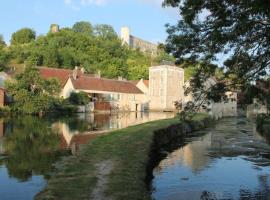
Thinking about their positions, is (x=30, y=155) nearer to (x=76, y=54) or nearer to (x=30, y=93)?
(x=30, y=93)

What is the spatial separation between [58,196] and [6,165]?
8581mm

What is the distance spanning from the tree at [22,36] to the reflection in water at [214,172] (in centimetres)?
10643

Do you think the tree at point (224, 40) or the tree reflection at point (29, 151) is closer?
the tree at point (224, 40)

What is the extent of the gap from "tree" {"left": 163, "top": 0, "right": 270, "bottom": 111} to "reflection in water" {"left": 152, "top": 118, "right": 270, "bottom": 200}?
399cm

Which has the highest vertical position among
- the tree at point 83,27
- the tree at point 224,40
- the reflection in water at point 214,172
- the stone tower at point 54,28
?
the tree at point 83,27

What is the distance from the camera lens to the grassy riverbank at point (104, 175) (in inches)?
437


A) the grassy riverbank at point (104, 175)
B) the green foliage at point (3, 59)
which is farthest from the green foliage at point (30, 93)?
the grassy riverbank at point (104, 175)

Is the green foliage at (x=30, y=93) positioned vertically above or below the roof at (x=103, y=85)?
below

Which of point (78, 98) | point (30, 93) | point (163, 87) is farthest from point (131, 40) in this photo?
point (30, 93)

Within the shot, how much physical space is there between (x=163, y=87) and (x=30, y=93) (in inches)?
1717

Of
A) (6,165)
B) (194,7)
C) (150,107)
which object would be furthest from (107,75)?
(194,7)

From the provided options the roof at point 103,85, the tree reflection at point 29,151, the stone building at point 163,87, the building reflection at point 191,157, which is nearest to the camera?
the tree reflection at point 29,151

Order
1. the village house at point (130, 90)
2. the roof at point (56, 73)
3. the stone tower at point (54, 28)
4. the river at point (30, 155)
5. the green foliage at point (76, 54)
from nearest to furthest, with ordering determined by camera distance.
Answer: the river at point (30, 155)
the village house at point (130, 90)
the roof at point (56, 73)
the green foliage at point (76, 54)
the stone tower at point (54, 28)

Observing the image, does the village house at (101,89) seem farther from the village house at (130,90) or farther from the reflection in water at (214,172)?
the reflection in water at (214,172)
